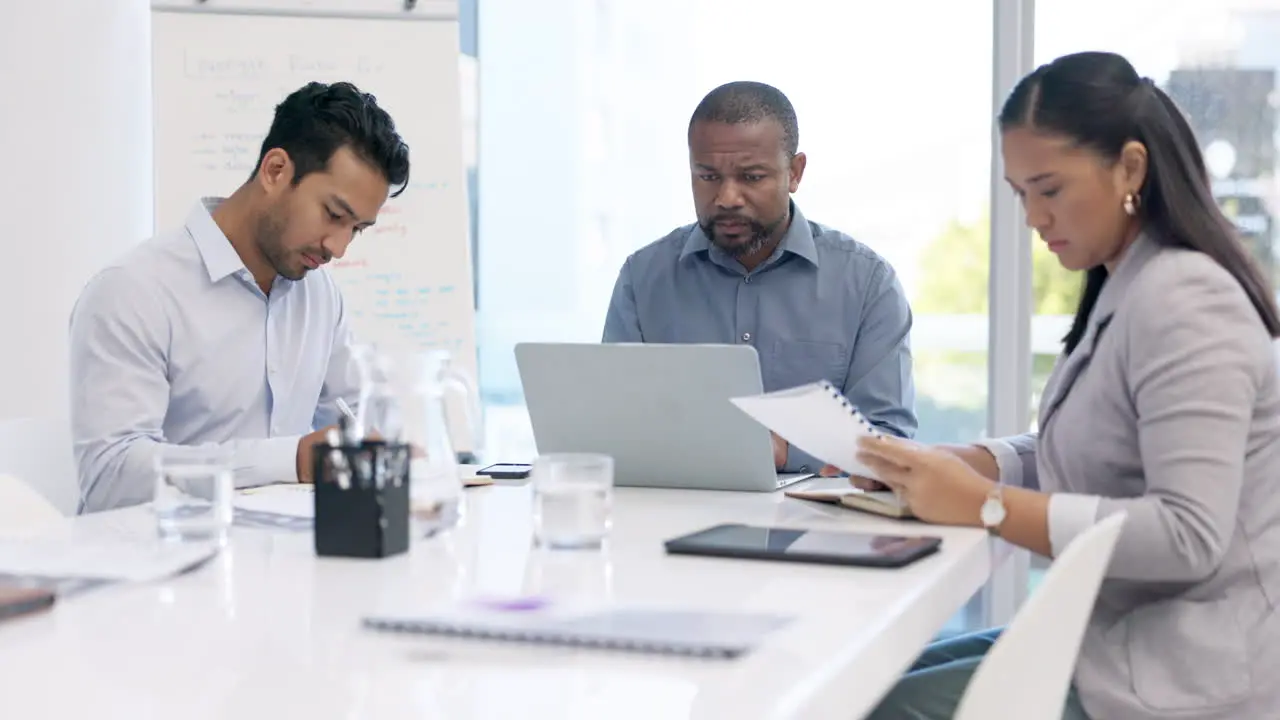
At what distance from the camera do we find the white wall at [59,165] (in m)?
3.53

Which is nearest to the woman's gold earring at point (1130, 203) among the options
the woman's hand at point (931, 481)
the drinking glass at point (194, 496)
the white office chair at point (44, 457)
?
the woman's hand at point (931, 481)

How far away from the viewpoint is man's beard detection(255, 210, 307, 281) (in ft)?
8.04

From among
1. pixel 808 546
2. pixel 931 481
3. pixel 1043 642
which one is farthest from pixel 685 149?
pixel 1043 642

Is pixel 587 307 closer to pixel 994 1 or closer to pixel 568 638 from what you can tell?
pixel 994 1

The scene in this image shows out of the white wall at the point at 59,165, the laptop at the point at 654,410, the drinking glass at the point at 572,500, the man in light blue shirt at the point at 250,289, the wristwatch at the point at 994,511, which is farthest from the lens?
the white wall at the point at 59,165

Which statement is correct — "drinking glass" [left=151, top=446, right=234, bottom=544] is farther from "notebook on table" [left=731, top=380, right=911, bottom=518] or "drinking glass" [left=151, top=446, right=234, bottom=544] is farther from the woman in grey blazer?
the woman in grey blazer

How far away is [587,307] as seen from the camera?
4.31 m

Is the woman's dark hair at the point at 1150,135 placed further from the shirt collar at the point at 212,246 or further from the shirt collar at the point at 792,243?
the shirt collar at the point at 212,246

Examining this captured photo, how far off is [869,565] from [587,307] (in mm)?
2989

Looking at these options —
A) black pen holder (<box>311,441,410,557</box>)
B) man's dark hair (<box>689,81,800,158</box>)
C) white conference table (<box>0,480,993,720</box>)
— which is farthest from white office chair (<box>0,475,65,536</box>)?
man's dark hair (<box>689,81,800,158</box>)

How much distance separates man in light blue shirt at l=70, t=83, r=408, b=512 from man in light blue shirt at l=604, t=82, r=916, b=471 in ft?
2.11

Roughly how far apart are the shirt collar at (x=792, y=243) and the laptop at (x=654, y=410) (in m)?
0.94

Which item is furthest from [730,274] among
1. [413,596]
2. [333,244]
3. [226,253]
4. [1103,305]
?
[413,596]

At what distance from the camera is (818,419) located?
1.69 meters
